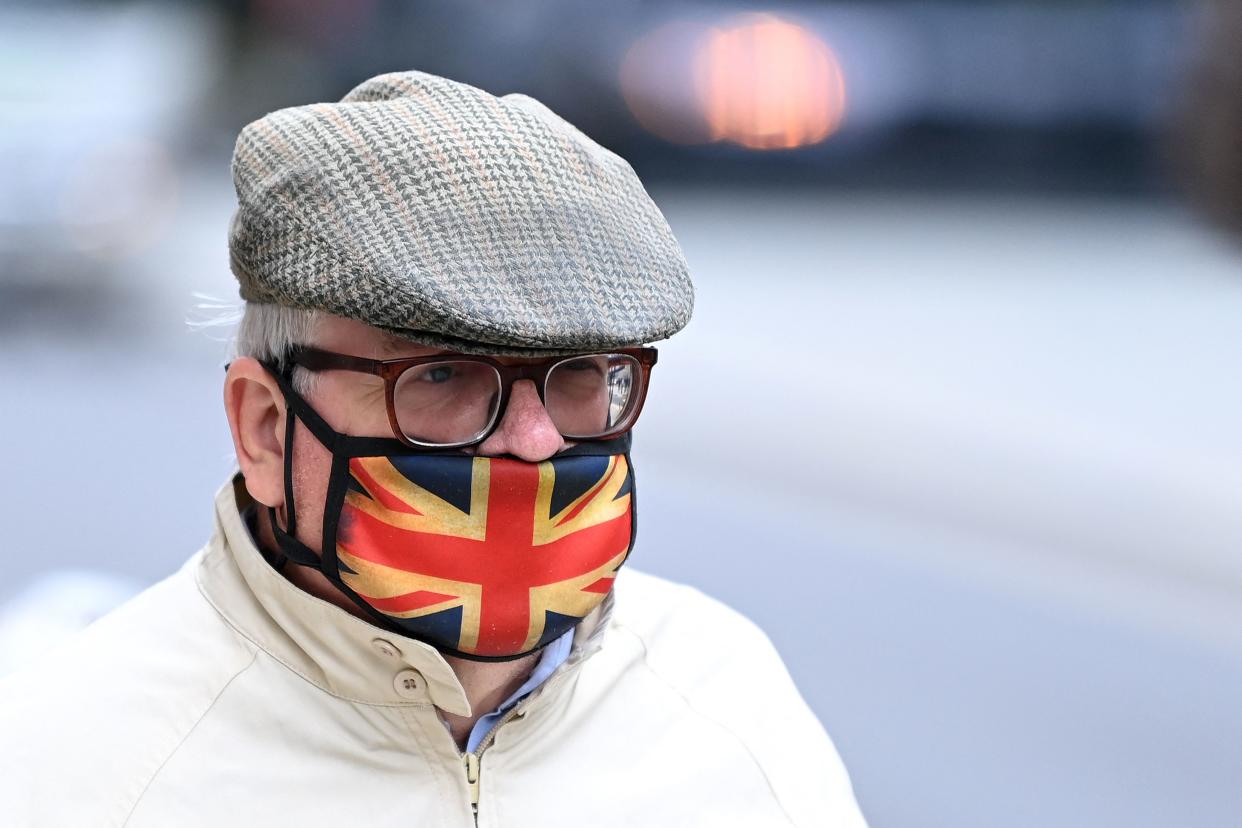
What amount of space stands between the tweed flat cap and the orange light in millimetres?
11675

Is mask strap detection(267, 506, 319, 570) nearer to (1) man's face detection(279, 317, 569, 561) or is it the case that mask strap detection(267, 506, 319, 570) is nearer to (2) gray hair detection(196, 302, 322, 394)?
(1) man's face detection(279, 317, 569, 561)

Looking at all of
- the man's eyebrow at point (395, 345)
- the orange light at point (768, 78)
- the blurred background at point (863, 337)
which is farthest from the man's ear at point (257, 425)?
the orange light at point (768, 78)

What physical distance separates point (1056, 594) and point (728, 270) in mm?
5886

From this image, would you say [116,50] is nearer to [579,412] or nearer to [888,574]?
[888,574]

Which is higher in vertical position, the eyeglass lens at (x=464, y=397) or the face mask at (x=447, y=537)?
the eyeglass lens at (x=464, y=397)

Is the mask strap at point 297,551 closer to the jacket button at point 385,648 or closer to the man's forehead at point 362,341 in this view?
the jacket button at point 385,648

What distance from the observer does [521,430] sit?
163cm

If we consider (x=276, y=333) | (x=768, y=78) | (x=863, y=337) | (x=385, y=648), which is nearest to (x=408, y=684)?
(x=385, y=648)

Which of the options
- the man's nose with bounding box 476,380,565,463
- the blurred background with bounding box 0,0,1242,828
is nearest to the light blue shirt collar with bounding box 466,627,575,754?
the man's nose with bounding box 476,380,565,463

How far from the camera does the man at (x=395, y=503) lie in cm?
155

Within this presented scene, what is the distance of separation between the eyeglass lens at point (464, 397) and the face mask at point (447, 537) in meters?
0.03

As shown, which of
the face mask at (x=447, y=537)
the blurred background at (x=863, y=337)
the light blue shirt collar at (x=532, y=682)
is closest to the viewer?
the face mask at (x=447, y=537)

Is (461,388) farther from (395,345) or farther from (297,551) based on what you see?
(297,551)

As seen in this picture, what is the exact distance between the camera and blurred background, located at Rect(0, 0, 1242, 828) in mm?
4344
